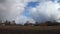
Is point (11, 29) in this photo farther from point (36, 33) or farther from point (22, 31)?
point (36, 33)

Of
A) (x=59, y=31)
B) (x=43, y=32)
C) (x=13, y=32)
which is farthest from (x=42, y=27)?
(x=13, y=32)

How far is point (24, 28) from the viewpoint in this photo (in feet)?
41.5

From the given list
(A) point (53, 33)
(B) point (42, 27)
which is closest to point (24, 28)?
(B) point (42, 27)

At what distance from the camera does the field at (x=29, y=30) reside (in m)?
12.6

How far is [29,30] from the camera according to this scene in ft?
41.5

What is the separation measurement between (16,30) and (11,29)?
363 mm

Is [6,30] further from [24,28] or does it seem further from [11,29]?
[24,28]

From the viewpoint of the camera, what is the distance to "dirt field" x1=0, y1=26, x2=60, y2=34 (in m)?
12.6

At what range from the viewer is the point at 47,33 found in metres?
12.7

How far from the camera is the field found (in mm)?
12609

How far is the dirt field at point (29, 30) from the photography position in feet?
41.4

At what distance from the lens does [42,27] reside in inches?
503

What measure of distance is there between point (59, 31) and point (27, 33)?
7.11 feet

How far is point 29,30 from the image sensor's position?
12656mm
